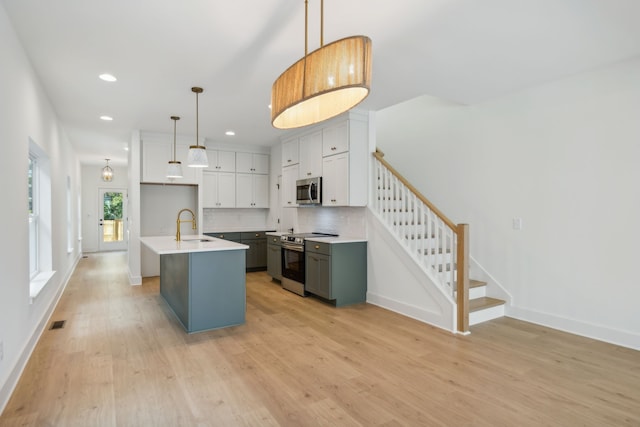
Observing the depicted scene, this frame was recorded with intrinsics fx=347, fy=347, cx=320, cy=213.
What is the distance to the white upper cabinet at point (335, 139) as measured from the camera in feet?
15.9

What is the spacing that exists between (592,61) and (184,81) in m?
4.03

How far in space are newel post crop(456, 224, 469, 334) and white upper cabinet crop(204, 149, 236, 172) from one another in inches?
196

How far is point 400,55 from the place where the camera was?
308cm

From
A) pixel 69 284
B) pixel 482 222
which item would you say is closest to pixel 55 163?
pixel 69 284

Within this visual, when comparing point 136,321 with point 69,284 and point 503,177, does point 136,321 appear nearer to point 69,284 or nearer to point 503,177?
point 69,284

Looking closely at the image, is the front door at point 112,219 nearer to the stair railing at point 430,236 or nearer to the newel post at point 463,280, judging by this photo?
the stair railing at point 430,236

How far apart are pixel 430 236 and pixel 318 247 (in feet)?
4.88

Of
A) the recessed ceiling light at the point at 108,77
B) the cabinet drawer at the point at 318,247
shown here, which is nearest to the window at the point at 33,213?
the recessed ceiling light at the point at 108,77

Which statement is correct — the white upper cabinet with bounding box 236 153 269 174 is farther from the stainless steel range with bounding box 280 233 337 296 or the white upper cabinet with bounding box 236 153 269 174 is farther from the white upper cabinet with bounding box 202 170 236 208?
the stainless steel range with bounding box 280 233 337 296

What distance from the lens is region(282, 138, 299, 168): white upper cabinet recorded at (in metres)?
6.00

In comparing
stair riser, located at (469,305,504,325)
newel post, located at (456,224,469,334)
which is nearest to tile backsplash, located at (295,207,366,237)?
newel post, located at (456,224,469,334)

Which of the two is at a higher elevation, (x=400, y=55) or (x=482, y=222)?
(x=400, y=55)

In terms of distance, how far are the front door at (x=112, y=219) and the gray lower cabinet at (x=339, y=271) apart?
897 cm

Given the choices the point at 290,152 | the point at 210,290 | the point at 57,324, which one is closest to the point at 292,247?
the point at 290,152
